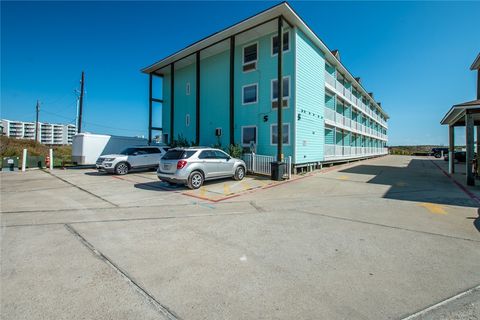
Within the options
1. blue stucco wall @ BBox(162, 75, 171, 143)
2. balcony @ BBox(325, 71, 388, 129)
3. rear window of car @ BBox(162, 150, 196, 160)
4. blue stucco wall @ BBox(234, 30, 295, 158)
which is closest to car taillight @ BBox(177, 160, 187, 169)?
rear window of car @ BBox(162, 150, 196, 160)

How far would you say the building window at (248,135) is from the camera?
1612 cm

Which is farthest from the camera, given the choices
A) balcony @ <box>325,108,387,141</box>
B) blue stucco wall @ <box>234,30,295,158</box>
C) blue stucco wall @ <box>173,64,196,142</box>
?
blue stucco wall @ <box>173,64,196,142</box>

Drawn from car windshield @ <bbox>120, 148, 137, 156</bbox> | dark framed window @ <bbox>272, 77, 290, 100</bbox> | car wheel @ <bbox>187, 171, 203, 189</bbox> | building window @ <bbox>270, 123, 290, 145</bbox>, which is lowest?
car wheel @ <bbox>187, 171, 203, 189</bbox>

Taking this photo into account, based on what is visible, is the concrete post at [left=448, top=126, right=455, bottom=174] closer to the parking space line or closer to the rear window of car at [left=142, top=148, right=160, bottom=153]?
the parking space line

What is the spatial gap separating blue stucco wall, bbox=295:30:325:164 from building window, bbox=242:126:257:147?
10.2 ft

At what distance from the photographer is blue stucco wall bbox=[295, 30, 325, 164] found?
14531mm

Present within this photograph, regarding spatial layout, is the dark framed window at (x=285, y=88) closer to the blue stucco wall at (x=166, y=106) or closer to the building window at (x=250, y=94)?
the building window at (x=250, y=94)

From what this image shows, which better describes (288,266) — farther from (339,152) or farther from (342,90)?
(342,90)

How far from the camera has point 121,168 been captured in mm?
13508

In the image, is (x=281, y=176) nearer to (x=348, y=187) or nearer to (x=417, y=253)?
(x=348, y=187)

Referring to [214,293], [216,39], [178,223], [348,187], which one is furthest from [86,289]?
[216,39]

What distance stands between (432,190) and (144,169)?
15360 millimetres

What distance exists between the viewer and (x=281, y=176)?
1204 cm

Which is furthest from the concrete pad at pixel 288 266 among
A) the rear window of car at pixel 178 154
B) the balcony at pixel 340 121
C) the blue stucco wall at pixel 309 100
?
the balcony at pixel 340 121
